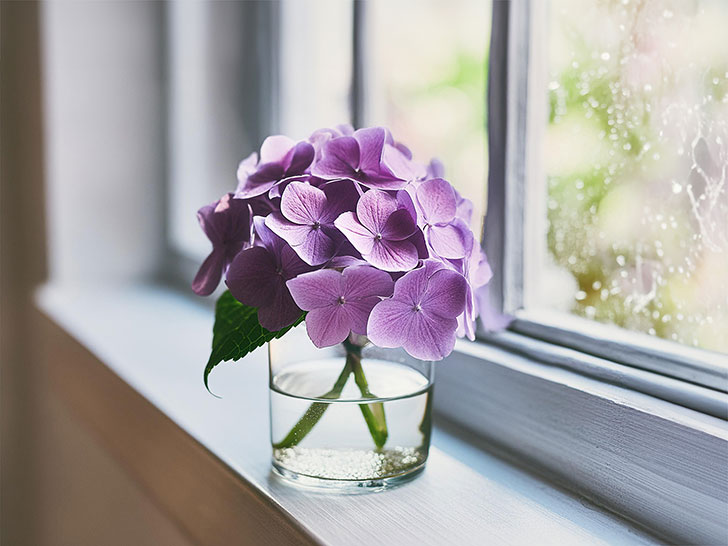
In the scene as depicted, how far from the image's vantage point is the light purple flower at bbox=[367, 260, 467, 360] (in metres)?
0.50

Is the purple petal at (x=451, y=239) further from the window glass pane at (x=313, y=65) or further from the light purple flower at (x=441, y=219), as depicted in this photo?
the window glass pane at (x=313, y=65)

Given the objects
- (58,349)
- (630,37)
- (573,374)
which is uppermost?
(630,37)

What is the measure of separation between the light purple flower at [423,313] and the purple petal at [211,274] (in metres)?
0.15

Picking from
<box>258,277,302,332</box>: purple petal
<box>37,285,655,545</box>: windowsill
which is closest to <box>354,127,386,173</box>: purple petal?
<box>258,277,302,332</box>: purple petal

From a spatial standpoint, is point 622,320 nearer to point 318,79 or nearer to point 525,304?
point 525,304

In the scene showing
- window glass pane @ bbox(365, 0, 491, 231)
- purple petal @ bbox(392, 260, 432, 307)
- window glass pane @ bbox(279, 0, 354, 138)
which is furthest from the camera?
window glass pane @ bbox(279, 0, 354, 138)

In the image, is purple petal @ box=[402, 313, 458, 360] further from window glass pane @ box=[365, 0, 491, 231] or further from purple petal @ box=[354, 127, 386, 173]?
window glass pane @ box=[365, 0, 491, 231]

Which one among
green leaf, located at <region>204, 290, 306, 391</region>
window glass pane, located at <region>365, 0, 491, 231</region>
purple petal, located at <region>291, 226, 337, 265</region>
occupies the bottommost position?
green leaf, located at <region>204, 290, 306, 391</region>

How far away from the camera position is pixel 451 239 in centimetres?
53

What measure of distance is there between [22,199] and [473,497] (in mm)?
1318

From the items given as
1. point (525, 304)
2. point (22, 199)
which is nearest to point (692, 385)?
point (525, 304)

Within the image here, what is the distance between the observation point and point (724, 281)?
1.78 ft

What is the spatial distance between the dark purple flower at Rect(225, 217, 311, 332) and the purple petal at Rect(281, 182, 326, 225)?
22mm

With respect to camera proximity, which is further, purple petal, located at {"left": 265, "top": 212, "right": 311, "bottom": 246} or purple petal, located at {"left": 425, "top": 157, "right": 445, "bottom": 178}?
purple petal, located at {"left": 425, "top": 157, "right": 445, "bottom": 178}
